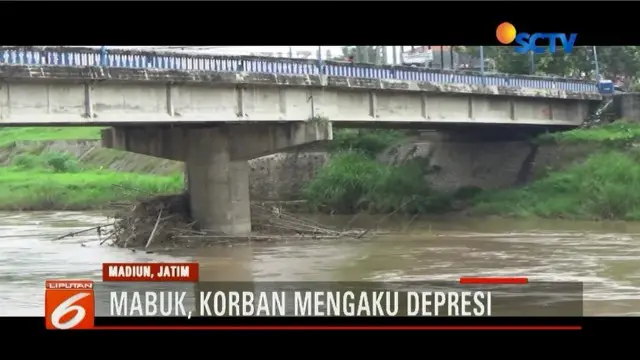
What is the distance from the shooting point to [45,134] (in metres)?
55.2

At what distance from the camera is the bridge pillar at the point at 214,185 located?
83.1 feet

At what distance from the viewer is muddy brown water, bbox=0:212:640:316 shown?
17.1m

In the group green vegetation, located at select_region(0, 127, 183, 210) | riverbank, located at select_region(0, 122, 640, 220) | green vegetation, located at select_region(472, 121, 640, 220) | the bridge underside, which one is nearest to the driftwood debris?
the bridge underside

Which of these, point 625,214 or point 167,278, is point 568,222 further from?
point 167,278

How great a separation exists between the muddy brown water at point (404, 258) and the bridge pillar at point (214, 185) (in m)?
1.31

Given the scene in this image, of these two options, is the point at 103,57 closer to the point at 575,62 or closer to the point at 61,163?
the point at 575,62

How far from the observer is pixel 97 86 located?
2098 cm

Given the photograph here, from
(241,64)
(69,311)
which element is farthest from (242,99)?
(69,311)

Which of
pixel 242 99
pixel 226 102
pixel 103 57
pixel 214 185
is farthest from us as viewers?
pixel 214 185

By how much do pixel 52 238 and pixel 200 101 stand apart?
6.84m

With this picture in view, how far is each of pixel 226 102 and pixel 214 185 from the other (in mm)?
2548

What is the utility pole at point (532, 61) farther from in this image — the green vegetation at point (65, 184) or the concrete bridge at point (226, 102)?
the green vegetation at point (65, 184)

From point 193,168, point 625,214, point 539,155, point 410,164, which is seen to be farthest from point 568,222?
point 193,168

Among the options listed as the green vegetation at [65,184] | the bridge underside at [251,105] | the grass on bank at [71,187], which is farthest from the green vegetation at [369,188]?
the green vegetation at [65,184]
